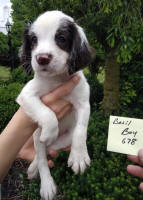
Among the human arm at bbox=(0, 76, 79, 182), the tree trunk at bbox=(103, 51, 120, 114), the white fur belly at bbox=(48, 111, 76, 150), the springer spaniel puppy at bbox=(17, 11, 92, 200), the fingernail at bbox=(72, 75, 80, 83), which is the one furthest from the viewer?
the tree trunk at bbox=(103, 51, 120, 114)

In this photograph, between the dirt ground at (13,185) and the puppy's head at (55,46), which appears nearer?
the puppy's head at (55,46)

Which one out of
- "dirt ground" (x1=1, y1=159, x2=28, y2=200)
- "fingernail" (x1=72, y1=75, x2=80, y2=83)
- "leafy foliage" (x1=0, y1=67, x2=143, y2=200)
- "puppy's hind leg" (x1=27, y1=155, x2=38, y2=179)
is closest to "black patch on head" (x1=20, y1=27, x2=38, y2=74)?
"fingernail" (x1=72, y1=75, x2=80, y2=83)

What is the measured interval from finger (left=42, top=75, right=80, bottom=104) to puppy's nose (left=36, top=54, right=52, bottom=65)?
17.1 inches

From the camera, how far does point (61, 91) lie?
6.66 ft

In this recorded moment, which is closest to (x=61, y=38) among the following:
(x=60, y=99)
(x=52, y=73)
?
(x=52, y=73)

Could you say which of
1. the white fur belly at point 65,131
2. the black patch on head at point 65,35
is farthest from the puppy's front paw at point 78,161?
the black patch on head at point 65,35

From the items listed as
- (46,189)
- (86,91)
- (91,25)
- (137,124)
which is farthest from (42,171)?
(91,25)

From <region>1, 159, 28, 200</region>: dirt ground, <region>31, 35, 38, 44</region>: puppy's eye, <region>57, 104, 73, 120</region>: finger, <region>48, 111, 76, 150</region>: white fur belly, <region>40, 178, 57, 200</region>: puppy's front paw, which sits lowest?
<region>1, 159, 28, 200</region>: dirt ground

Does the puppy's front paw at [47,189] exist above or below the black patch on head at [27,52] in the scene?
below

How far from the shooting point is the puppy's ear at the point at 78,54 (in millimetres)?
1853

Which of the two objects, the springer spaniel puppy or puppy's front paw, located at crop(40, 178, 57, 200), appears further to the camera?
puppy's front paw, located at crop(40, 178, 57, 200)

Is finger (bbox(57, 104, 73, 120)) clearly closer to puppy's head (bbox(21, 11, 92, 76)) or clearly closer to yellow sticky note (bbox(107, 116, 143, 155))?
puppy's head (bbox(21, 11, 92, 76))

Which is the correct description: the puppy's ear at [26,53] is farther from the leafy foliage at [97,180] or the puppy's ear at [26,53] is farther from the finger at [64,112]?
the leafy foliage at [97,180]

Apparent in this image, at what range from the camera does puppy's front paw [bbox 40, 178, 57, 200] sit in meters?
2.20
